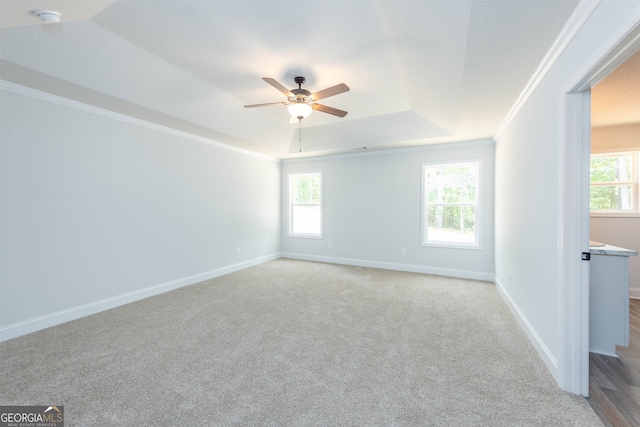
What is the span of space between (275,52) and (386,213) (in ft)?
11.9

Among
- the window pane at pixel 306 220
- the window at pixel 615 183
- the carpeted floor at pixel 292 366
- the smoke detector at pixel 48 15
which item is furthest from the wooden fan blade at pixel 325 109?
the window at pixel 615 183

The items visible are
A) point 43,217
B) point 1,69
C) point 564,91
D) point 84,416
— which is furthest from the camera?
point 43,217

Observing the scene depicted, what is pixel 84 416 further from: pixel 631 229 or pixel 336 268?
pixel 631 229

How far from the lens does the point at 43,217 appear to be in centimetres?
274

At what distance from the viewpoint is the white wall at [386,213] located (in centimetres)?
451

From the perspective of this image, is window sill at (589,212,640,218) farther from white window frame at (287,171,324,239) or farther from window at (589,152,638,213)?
white window frame at (287,171,324,239)

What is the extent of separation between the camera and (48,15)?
74.5 inches

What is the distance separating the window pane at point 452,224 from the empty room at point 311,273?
0.03 m

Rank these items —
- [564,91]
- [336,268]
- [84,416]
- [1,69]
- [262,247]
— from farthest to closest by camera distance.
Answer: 1. [262,247]
2. [336,268]
3. [1,69]
4. [564,91]
5. [84,416]

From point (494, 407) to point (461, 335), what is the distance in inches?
38.6

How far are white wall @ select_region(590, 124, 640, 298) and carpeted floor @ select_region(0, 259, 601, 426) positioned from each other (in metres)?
2.04

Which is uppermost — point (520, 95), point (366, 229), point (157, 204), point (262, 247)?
point (520, 95)

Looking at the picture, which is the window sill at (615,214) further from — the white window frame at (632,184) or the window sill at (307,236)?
the window sill at (307,236)

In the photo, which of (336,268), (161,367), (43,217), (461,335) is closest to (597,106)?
(461,335)
